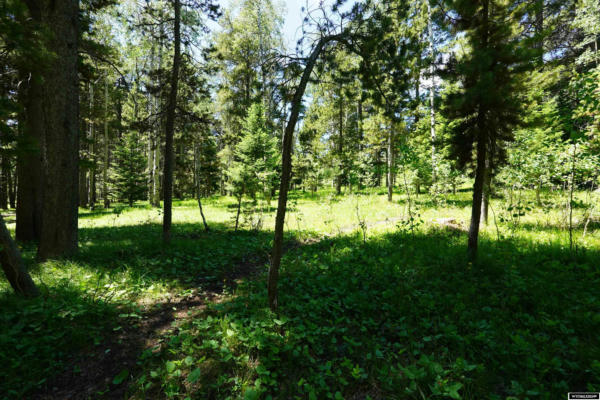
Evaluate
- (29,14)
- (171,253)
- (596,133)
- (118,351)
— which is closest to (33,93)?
(29,14)

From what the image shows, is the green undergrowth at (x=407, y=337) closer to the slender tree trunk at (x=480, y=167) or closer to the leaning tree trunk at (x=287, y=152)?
the slender tree trunk at (x=480, y=167)

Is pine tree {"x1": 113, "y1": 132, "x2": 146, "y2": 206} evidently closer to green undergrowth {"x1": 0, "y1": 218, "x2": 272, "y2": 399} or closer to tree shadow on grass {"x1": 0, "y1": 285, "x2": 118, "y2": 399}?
green undergrowth {"x1": 0, "y1": 218, "x2": 272, "y2": 399}

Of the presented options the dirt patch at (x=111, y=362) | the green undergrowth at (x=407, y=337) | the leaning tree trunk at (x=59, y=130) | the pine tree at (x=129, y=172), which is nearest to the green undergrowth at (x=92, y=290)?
the dirt patch at (x=111, y=362)

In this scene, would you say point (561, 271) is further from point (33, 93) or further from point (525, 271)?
point (33, 93)

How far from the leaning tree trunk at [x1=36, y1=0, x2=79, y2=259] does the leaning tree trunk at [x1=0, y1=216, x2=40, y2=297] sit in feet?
7.99

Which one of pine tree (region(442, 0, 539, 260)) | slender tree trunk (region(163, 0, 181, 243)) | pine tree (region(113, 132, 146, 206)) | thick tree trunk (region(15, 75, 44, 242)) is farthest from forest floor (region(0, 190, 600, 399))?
pine tree (region(113, 132, 146, 206))

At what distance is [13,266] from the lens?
356 cm

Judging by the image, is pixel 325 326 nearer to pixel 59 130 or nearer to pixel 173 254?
pixel 173 254

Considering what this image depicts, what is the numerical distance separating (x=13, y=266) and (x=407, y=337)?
587 centimetres

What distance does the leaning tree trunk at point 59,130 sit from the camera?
220 inches

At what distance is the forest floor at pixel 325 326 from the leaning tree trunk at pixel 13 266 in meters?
0.20

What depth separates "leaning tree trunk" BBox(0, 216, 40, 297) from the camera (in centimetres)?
341

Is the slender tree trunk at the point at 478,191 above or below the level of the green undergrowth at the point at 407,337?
above

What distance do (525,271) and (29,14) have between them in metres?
14.2
